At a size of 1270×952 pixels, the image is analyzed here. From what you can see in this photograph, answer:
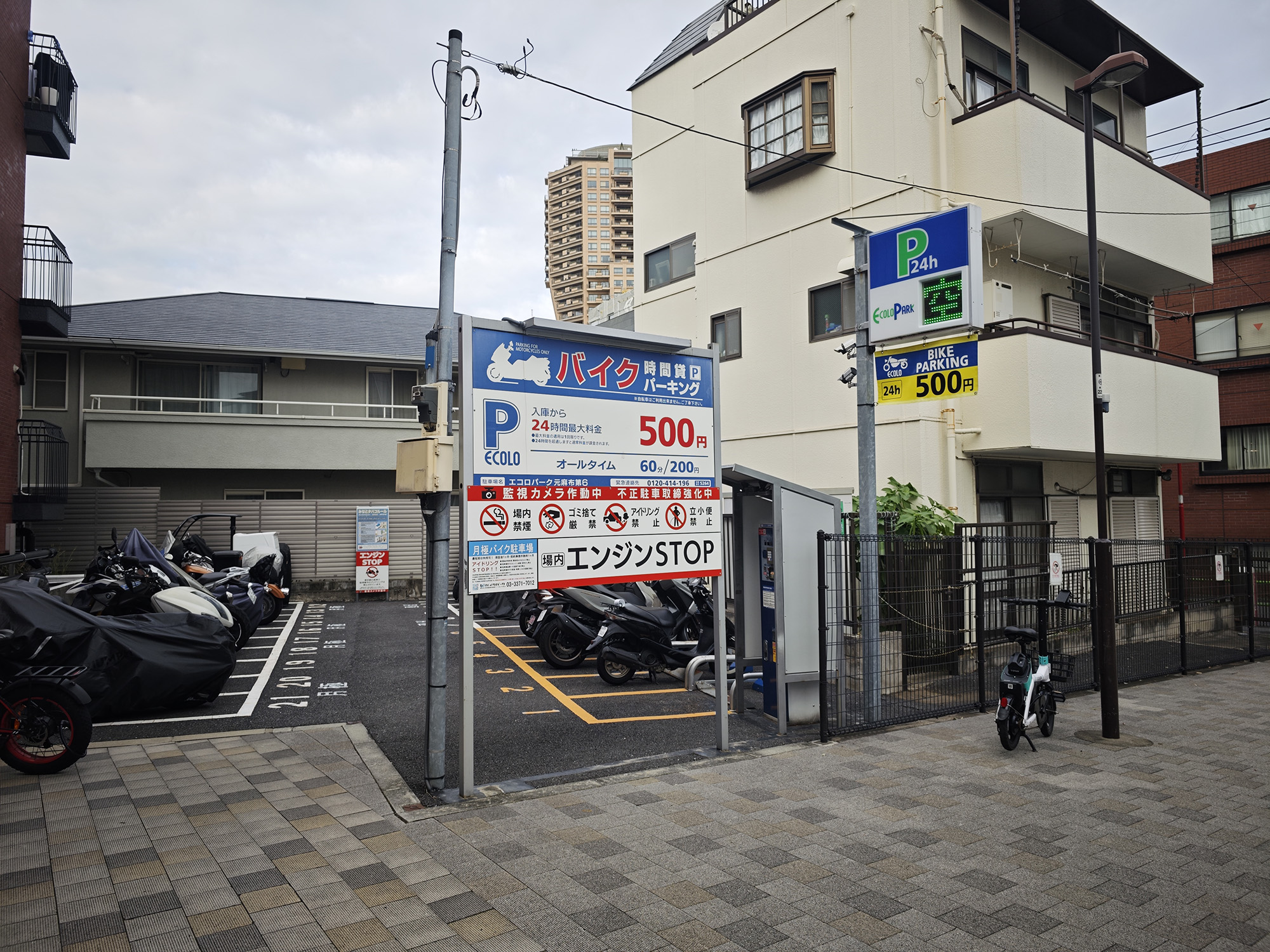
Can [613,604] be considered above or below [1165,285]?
below

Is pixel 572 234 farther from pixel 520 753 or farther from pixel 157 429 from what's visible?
pixel 520 753

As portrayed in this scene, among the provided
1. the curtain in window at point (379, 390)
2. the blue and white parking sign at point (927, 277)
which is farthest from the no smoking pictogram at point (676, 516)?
the curtain in window at point (379, 390)

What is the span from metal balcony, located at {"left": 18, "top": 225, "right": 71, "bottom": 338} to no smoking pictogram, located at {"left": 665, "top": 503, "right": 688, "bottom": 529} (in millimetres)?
13615

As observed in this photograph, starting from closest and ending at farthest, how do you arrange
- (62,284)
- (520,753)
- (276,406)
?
(520,753) < (62,284) < (276,406)

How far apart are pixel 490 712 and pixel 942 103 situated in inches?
414

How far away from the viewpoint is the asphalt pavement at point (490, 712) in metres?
6.45

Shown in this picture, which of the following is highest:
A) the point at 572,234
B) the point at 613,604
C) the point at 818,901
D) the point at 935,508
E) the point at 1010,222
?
the point at 572,234

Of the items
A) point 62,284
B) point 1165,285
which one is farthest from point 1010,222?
point 62,284

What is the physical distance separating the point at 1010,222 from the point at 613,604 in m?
7.94

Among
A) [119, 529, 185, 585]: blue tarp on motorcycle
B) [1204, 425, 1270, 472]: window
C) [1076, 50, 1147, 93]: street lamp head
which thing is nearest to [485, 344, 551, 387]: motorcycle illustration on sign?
[1076, 50, 1147, 93]: street lamp head

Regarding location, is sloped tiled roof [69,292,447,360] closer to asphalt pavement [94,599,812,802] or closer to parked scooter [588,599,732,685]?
asphalt pavement [94,599,812,802]

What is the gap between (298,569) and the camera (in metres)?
17.3

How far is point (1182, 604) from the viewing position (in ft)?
35.6

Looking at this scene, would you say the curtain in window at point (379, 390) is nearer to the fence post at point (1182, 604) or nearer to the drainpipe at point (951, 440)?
the drainpipe at point (951, 440)
